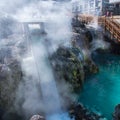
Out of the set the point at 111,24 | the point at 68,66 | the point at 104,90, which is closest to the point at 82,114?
the point at 68,66

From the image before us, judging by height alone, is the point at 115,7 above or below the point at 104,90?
above

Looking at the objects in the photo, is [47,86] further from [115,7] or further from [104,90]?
[115,7]

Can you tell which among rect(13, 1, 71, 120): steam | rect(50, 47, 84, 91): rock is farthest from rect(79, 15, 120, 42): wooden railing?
rect(50, 47, 84, 91): rock

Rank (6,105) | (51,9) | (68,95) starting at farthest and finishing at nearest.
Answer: (51,9)
(68,95)
(6,105)

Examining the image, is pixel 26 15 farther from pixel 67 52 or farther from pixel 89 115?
pixel 89 115

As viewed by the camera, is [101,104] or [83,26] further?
[83,26]

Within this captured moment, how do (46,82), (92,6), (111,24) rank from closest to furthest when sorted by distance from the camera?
(46,82), (111,24), (92,6)

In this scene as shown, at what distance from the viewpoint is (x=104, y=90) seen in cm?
1875

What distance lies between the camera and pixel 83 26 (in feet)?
97.9

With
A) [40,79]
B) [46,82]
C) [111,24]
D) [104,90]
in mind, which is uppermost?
[111,24]

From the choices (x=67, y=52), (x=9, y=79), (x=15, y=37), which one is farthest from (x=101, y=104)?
(x=15, y=37)

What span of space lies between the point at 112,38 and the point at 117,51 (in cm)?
145

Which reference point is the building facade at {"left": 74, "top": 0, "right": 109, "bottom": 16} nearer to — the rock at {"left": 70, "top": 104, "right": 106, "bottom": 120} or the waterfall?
the waterfall

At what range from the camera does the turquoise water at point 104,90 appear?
53.3ft
